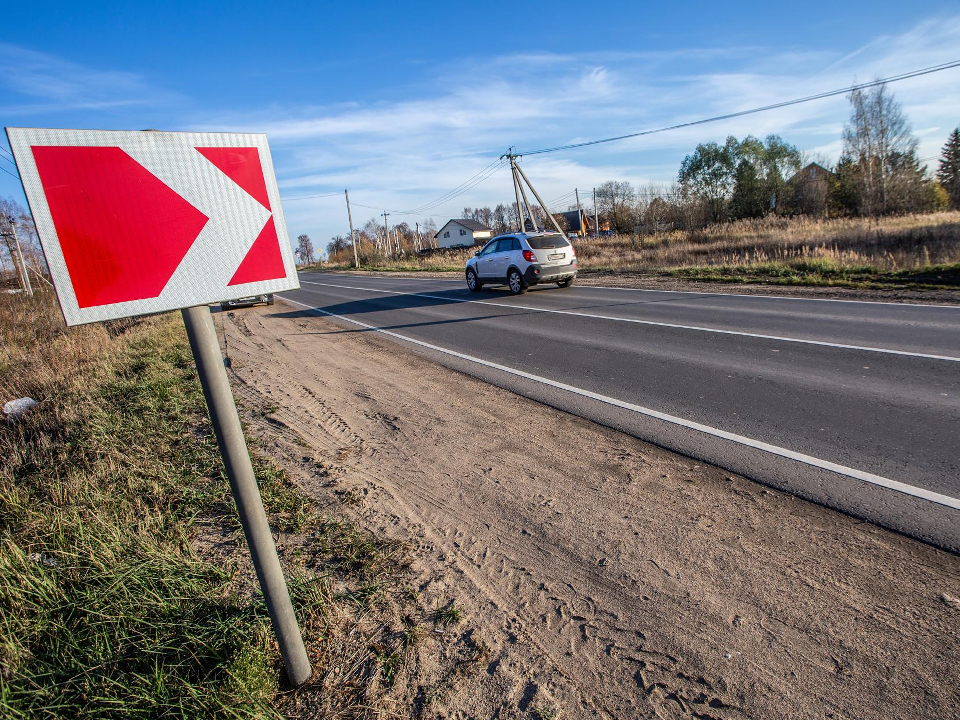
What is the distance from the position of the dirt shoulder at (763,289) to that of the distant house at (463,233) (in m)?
75.6

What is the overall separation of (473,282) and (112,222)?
17099mm

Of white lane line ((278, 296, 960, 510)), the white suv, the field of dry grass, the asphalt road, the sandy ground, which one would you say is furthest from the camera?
the white suv

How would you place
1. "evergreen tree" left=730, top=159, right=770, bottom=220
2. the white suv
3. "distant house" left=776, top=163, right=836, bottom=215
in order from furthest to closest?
"evergreen tree" left=730, top=159, right=770, bottom=220
"distant house" left=776, top=163, right=836, bottom=215
the white suv

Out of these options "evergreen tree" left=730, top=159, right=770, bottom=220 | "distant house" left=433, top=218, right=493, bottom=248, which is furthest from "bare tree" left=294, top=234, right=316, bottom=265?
"evergreen tree" left=730, top=159, right=770, bottom=220

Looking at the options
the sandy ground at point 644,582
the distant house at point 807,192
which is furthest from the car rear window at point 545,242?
the distant house at point 807,192

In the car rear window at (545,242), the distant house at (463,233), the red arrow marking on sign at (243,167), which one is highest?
the distant house at (463,233)

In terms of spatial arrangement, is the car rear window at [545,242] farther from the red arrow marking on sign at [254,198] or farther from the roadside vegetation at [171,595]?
the red arrow marking on sign at [254,198]

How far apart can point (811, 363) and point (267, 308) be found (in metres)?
18.7

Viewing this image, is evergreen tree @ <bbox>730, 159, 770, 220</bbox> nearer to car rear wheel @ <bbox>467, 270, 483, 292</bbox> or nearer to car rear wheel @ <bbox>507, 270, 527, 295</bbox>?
car rear wheel @ <bbox>467, 270, 483, 292</bbox>

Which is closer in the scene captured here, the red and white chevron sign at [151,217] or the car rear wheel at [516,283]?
the red and white chevron sign at [151,217]

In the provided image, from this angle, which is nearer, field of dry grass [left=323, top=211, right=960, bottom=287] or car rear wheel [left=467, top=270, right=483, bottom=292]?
field of dry grass [left=323, top=211, right=960, bottom=287]

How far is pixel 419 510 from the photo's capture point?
3766mm

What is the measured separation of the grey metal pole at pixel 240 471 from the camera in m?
1.96

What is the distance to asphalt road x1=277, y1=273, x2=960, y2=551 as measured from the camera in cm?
383
